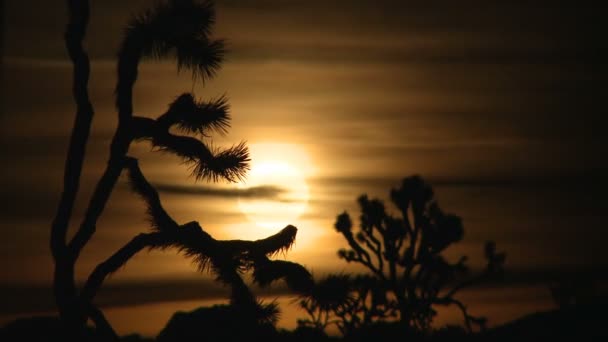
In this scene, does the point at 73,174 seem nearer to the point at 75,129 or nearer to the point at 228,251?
the point at 75,129

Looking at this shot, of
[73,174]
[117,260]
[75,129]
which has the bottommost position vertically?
[117,260]

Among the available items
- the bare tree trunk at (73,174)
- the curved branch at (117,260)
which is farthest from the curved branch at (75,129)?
the curved branch at (117,260)

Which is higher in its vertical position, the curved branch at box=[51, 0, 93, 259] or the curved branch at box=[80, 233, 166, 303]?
the curved branch at box=[51, 0, 93, 259]

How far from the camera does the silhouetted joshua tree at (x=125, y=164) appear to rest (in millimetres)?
8266

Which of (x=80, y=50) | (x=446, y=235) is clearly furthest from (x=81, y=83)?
(x=446, y=235)

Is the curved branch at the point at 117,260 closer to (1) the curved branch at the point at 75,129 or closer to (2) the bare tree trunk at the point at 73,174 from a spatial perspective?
(2) the bare tree trunk at the point at 73,174

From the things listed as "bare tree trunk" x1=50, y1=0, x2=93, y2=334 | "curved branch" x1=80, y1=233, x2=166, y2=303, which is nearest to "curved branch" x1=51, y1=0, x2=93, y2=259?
"bare tree trunk" x1=50, y1=0, x2=93, y2=334

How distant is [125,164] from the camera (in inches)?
340

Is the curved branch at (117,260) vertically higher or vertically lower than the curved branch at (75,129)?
lower

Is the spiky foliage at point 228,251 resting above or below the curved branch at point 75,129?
below

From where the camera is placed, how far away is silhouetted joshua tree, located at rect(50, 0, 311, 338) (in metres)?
8.27

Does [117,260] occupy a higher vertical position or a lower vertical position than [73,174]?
lower

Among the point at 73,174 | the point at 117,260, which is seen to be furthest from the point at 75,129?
the point at 117,260

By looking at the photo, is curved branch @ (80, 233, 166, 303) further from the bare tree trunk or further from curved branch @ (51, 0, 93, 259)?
curved branch @ (51, 0, 93, 259)
